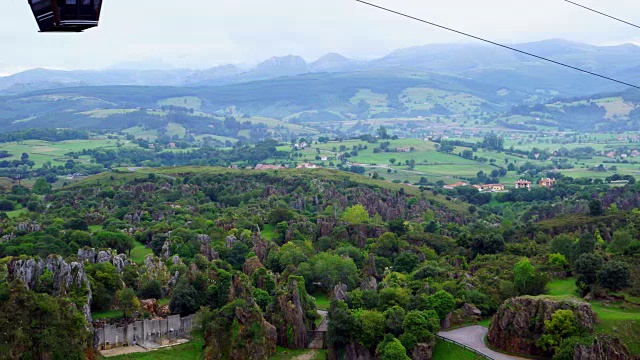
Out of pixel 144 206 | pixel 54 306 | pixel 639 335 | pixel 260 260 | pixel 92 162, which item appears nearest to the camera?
pixel 639 335

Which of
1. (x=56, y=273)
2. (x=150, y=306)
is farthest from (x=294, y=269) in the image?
(x=56, y=273)

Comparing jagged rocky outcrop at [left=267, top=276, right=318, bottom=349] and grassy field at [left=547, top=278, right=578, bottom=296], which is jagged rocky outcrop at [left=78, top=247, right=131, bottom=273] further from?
grassy field at [left=547, top=278, right=578, bottom=296]

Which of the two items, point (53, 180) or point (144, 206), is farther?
point (53, 180)

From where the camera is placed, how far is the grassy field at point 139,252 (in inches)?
2611

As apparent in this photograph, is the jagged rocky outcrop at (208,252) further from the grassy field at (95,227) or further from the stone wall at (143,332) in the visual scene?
the grassy field at (95,227)

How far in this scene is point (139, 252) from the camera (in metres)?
69.1

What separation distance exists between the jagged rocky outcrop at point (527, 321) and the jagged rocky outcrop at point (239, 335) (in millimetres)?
12662

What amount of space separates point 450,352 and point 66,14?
100 feet

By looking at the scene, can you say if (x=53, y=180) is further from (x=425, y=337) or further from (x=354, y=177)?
(x=425, y=337)

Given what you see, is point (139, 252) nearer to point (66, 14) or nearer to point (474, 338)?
point (474, 338)

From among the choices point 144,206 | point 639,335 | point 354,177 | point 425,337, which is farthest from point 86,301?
point 354,177

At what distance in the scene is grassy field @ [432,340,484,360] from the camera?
39.5 m

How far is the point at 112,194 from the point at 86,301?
58509 mm

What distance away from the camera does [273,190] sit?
351 ft
